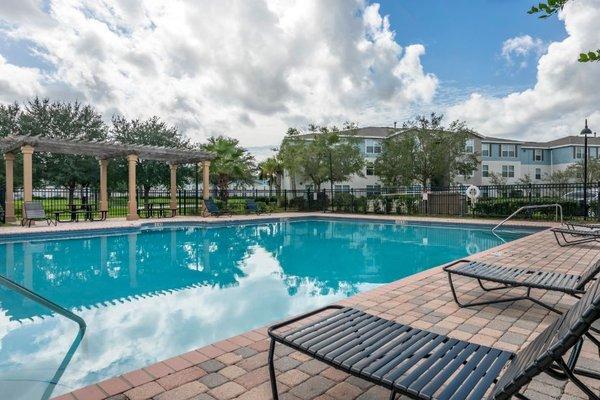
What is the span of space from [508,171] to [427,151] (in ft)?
52.7

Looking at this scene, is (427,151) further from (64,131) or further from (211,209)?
(64,131)

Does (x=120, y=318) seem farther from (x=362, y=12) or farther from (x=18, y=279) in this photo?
(x=362, y=12)

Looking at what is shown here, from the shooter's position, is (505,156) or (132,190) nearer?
(132,190)

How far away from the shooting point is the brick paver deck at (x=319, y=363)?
221cm

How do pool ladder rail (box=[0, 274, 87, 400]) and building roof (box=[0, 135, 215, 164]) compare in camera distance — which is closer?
pool ladder rail (box=[0, 274, 87, 400])

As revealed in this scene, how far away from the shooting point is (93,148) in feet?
48.0

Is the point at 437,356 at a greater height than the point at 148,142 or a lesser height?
lesser

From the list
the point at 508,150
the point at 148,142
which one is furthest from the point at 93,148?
the point at 508,150

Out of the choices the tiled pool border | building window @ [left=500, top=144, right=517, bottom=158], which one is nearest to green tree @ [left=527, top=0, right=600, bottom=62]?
the tiled pool border

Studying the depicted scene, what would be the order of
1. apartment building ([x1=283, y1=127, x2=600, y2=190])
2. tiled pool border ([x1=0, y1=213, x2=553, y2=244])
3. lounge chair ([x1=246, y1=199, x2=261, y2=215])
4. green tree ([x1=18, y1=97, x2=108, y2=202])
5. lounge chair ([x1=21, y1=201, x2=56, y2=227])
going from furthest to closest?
apartment building ([x1=283, y1=127, x2=600, y2=190]) → green tree ([x1=18, y1=97, x2=108, y2=202]) → lounge chair ([x1=246, y1=199, x2=261, y2=215]) → lounge chair ([x1=21, y1=201, x2=56, y2=227]) → tiled pool border ([x1=0, y1=213, x2=553, y2=244])

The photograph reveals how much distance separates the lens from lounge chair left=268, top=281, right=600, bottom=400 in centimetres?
136

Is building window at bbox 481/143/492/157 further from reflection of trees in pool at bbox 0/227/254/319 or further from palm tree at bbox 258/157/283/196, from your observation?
reflection of trees in pool at bbox 0/227/254/319

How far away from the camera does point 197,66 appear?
576 inches

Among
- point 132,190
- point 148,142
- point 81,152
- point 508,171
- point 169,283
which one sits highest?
point 148,142
